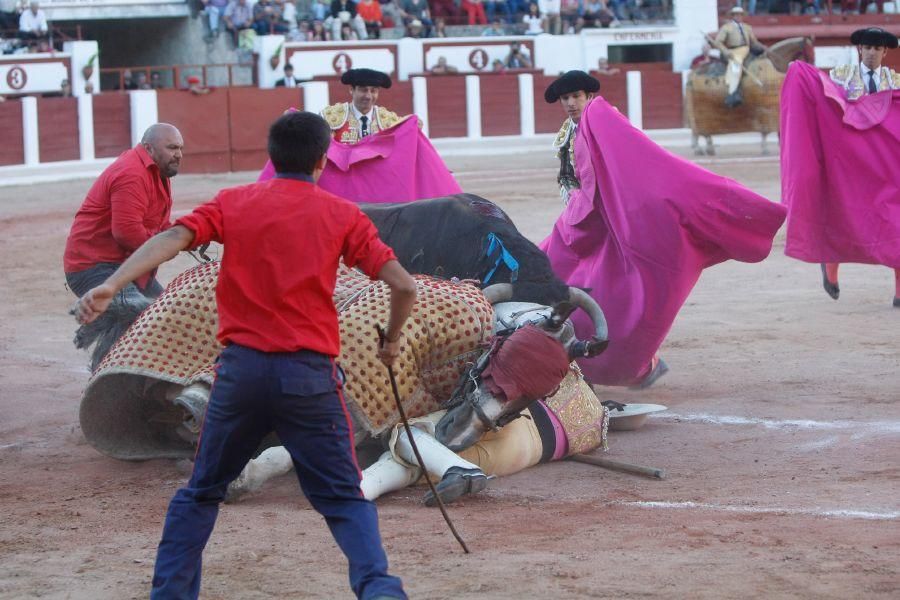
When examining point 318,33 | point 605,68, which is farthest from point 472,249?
point 605,68

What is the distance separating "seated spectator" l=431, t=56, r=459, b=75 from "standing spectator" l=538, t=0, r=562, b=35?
2368 mm

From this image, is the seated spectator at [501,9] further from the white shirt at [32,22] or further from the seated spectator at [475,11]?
the white shirt at [32,22]

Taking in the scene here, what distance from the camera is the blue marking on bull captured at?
17.5 feet

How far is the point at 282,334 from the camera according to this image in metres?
2.94

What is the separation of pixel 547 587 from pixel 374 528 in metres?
0.53

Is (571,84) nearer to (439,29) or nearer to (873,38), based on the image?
(873,38)

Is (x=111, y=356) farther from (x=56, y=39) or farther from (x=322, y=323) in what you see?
(x=56, y=39)

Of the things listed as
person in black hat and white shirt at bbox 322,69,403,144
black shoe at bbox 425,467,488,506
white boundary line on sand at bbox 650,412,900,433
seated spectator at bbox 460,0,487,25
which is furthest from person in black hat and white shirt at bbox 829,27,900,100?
seated spectator at bbox 460,0,487,25

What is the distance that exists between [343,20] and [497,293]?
53.6 feet

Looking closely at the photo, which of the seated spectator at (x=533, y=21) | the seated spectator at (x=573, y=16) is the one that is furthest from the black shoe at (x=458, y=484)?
the seated spectator at (x=573, y=16)

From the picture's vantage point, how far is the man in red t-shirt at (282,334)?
9.64ft

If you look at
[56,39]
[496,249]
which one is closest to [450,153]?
[56,39]

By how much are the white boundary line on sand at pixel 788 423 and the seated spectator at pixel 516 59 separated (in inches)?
632

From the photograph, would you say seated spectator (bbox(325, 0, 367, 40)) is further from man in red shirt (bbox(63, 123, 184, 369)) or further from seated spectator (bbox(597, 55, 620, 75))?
man in red shirt (bbox(63, 123, 184, 369))
